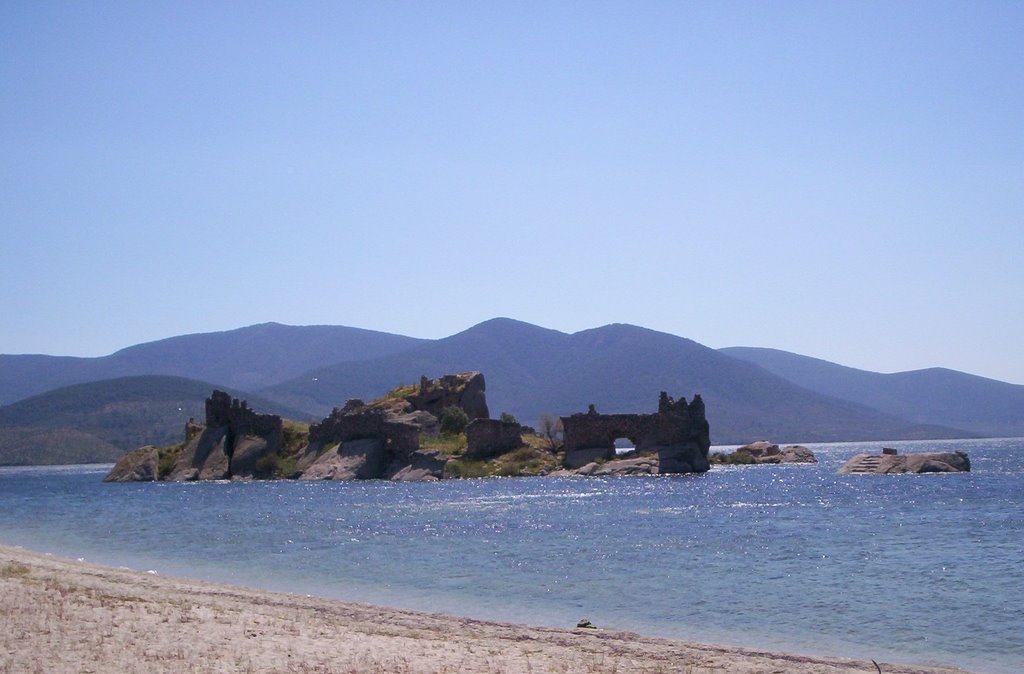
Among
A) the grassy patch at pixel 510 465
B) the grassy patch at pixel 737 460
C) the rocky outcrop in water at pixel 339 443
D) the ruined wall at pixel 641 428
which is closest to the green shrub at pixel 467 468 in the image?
the grassy patch at pixel 510 465

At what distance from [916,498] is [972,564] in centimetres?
2646

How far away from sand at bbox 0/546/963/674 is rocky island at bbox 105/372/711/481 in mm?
55255

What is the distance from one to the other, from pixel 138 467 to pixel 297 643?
8068 centimetres

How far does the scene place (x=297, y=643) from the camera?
1877 centimetres

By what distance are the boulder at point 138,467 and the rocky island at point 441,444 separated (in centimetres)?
596

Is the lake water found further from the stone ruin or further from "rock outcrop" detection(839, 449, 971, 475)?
"rock outcrop" detection(839, 449, 971, 475)

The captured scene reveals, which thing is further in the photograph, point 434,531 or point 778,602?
point 434,531

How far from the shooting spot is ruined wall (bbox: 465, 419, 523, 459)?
79.8m

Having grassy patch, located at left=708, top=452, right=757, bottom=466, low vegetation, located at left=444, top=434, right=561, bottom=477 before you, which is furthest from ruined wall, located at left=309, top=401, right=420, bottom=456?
grassy patch, located at left=708, top=452, right=757, bottom=466

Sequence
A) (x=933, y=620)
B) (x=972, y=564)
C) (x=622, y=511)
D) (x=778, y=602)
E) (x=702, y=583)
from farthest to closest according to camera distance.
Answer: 1. (x=622, y=511)
2. (x=972, y=564)
3. (x=702, y=583)
4. (x=778, y=602)
5. (x=933, y=620)

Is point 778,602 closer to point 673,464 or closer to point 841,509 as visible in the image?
point 841,509

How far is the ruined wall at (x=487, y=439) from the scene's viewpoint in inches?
3140

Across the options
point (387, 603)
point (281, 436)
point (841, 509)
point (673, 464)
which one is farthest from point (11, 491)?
point (387, 603)

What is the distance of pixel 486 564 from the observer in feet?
107
